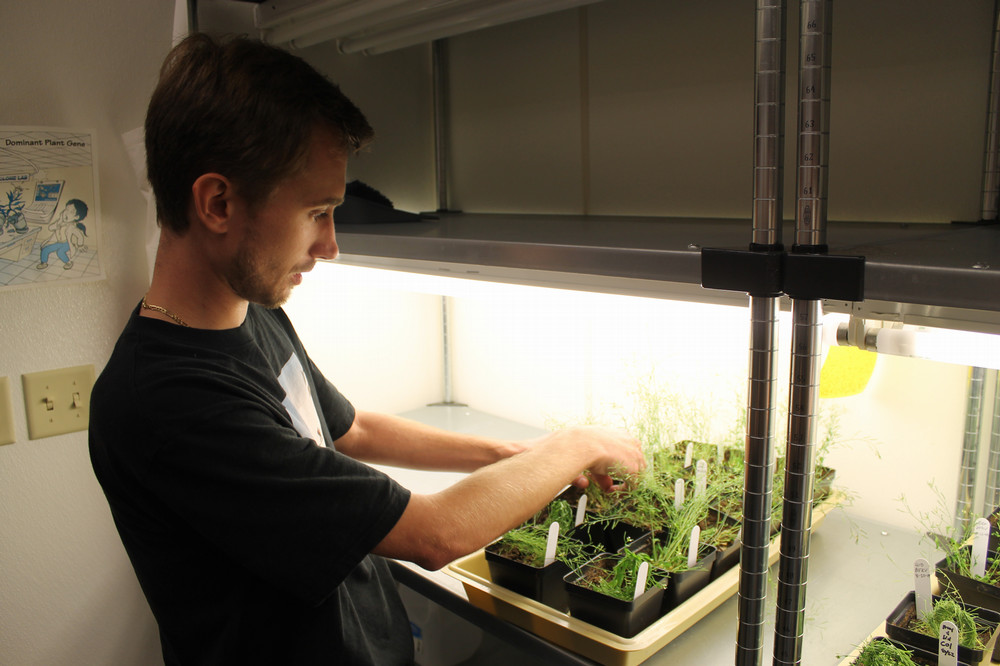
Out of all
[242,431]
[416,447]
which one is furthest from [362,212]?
[242,431]

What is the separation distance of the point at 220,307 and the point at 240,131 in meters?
0.24

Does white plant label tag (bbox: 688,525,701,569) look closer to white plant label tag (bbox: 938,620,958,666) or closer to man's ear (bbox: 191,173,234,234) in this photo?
white plant label tag (bbox: 938,620,958,666)

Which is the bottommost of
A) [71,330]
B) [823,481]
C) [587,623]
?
[587,623]

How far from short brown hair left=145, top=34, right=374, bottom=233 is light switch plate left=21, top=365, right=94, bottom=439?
0.88 meters

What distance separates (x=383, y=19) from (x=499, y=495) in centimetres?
88

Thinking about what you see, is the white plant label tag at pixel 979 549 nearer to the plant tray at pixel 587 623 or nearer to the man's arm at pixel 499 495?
the plant tray at pixel 587 623

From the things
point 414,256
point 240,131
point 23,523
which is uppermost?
point 240,131

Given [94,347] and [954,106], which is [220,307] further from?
[954,106]

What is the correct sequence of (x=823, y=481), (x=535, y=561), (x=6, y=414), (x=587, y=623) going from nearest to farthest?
(x=587, y=623) → (x=535, y=561) → (x=823, y=481) → (x=6, y=414)

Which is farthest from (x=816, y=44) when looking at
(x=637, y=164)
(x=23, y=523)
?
(x=23, y=523)

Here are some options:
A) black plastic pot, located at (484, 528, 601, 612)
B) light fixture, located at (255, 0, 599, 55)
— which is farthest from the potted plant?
light fixture, located at (255, 0, 599, 55)

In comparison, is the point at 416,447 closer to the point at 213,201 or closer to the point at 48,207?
the point at 213,201

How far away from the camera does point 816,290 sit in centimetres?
65

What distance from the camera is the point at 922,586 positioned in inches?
35.8
